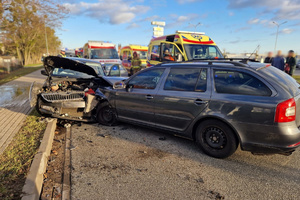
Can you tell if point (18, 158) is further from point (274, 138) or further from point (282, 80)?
point (282, 80)

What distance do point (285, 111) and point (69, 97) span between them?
15.3ft

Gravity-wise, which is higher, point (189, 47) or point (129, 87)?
point (189, 47)

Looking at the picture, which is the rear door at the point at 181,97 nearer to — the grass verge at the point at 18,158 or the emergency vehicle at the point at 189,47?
the grass verge at the point at 18,158

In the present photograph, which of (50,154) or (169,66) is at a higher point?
(169,66)

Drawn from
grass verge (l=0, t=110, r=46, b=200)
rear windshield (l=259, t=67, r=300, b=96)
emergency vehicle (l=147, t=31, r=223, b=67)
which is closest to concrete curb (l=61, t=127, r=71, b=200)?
grass verge (l=0, t=110, r=46, b=200)

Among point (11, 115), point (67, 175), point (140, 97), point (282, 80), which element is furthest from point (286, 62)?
point (11, 115)

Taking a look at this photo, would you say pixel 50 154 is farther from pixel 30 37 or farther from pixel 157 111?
pixel 30 37

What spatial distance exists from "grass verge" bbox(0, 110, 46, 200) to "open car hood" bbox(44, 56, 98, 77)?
171cm

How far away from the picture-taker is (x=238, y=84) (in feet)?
11.4

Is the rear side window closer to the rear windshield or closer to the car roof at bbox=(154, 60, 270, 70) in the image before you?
the car roof at bbox=(154, 60, 270, 70)

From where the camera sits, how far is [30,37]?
3597 cm

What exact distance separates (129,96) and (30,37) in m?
38.7

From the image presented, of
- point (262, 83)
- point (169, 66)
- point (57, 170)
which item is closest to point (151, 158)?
point (57, 170)

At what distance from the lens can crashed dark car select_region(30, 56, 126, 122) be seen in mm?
5262
